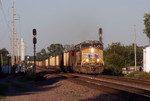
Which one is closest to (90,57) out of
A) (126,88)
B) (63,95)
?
(126,88)

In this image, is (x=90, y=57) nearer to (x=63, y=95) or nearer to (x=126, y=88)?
(x=126, y=88)

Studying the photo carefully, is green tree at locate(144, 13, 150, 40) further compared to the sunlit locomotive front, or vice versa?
green tree at locate(144, 13, 150, 40)

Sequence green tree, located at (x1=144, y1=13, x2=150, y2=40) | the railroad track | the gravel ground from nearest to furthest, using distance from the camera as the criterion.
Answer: the railroad track < the gravel ground < green tree, located at (x1=144, y1=13, x2=150, y2=40)

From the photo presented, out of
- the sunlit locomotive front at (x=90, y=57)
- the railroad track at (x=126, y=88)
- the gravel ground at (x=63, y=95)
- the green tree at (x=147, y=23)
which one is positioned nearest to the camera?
the railroad track at (x=126, y=88)

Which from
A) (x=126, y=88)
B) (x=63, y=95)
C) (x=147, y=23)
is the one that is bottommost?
(x=63, y=95)

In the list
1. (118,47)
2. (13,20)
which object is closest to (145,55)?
(13,20)

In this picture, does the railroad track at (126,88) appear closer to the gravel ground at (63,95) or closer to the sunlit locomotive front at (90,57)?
the gravel ground at (63,95)

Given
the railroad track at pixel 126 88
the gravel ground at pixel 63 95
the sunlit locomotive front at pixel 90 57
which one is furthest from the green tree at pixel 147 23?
the gravel ground at pixel 63 95

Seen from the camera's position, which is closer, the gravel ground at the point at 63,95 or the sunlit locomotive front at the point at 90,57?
the gravel ground at the point at 63,95

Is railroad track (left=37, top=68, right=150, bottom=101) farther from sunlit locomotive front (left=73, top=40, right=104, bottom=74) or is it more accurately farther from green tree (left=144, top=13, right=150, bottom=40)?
green tree (left=144, top=13, right=150, bottom=40)

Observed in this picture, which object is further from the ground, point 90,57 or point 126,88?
point 90,57

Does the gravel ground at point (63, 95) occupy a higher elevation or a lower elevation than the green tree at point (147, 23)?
lower

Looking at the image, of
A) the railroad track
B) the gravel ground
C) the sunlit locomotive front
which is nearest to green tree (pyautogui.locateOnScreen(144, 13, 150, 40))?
the sunlit locomotive front

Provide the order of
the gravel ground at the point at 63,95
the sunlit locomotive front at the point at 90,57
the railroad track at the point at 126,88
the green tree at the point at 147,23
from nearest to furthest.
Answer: the railroad track at the point at 126,88, the gravel ground at the point at 63,95, the sunlit locomotive front at the point at 90,57, the green tree at the point at 147,23
